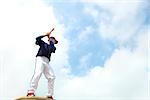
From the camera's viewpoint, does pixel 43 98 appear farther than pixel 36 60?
No

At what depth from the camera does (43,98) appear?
13.1 metres

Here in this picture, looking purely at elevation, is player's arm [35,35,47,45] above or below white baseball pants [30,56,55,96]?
above

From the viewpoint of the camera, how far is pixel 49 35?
552 inches

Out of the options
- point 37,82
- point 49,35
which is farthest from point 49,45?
point 37,82

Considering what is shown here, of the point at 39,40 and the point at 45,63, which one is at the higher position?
the point at 39,40

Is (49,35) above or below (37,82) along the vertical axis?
above

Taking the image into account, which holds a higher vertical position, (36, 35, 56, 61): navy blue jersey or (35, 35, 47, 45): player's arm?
(35, 35, 47, 45): player's arm

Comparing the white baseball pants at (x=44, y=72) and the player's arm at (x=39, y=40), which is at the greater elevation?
the player's arm at (x=39, y=40)

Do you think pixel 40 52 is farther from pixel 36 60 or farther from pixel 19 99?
pixel 19 99

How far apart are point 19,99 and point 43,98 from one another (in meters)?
0.75

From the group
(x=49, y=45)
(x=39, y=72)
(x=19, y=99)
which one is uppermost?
(x=49, y=45)

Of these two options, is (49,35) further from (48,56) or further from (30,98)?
(30,98)

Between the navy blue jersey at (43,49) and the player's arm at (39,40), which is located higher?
the player's arm at (39,40)

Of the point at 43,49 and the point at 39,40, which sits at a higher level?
the point at 39,40
